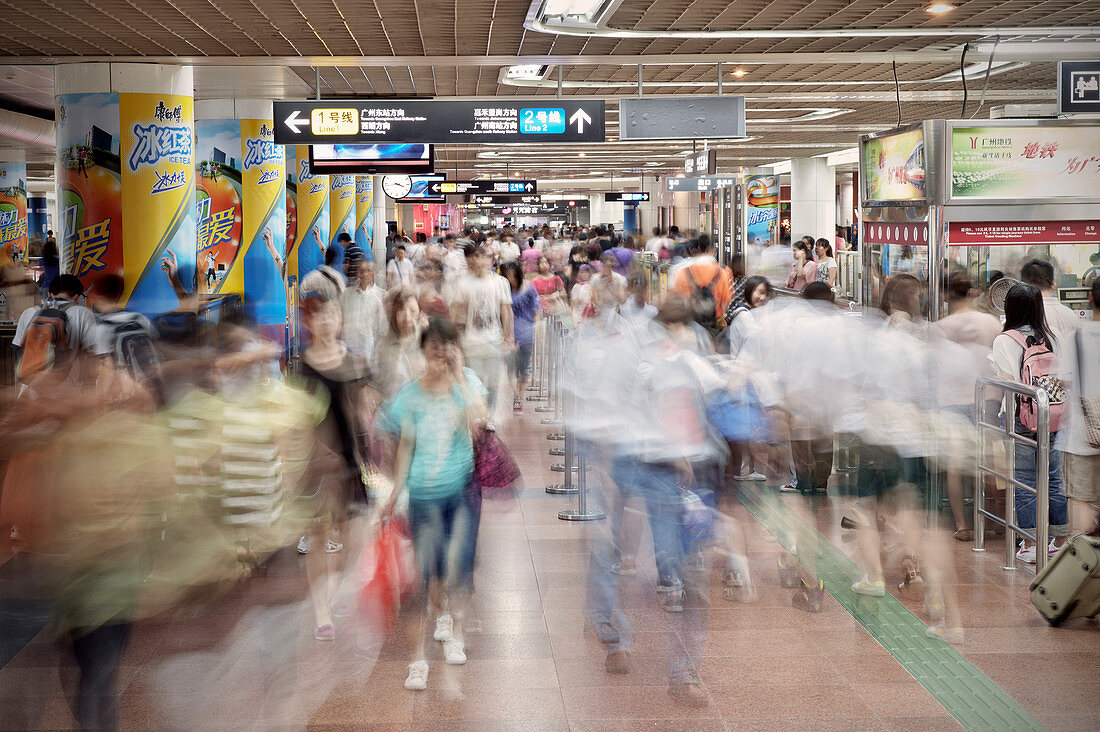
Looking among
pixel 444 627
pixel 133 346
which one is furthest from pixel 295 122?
pixel 444 627

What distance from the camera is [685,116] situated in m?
10.9

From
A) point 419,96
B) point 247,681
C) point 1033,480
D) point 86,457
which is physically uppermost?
point 419,96

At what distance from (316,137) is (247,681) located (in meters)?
7.41

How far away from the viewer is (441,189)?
25.0 metres

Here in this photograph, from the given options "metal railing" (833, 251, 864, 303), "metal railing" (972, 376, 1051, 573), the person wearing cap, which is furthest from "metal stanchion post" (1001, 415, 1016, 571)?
"metal railing" (833, 251, 864, 303)

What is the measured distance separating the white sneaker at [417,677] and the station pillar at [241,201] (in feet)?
34.2

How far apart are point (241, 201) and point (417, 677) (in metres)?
11.4

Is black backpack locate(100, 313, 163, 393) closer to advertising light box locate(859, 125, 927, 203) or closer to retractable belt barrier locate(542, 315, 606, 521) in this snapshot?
retractable belt barrier locate(542, 315, 606, 521)

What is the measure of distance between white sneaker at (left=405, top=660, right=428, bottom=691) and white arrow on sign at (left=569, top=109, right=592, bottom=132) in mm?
7117

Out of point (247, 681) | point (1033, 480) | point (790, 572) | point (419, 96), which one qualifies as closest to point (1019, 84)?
point (419, 96)

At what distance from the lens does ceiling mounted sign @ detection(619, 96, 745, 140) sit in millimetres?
10828

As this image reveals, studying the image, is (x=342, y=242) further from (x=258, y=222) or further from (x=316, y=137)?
(x=316, y=137)

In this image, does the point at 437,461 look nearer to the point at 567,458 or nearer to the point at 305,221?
the point at 567,458

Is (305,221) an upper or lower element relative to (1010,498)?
upper
